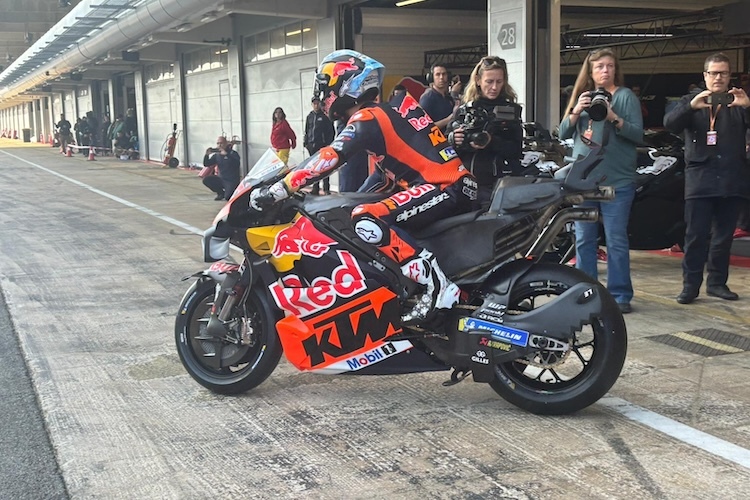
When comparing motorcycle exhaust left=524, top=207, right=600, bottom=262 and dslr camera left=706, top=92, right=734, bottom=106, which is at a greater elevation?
dslr camera left=706, top=92, right=734, bottom=106

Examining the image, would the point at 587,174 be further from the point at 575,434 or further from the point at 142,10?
the point at 142,10

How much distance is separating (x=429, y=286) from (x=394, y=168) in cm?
66

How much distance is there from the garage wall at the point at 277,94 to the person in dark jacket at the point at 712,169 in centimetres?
1163

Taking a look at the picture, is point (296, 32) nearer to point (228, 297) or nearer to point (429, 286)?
point (228, 297)

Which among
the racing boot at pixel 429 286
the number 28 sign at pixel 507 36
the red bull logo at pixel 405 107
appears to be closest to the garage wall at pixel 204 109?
the number 28 sign at pixel 507 36

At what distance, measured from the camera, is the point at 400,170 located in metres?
4.48

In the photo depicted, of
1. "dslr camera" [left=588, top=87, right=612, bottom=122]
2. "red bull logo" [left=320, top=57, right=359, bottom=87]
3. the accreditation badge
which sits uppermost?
"red bull logo" [left=320, top=57, right=359, bottom=87]

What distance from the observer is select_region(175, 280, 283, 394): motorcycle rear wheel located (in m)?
4.62

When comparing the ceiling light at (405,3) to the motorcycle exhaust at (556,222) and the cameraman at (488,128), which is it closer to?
the cameraman at (488,128)

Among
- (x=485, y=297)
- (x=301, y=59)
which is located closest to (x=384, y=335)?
(x=485, y=297)

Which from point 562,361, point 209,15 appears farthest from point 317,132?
point 562,361

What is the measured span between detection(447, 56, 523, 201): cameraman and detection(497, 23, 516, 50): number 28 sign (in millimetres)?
5407

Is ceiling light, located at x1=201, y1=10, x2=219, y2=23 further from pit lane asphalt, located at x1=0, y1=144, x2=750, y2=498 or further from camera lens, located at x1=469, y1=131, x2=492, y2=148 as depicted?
camera lens, located at x1=469, y1=131, x2=492, y2=148

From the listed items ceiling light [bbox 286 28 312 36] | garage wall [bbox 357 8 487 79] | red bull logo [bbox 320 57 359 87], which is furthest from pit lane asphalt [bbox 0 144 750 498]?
ceiling light [bbox 286 28 312 36]
